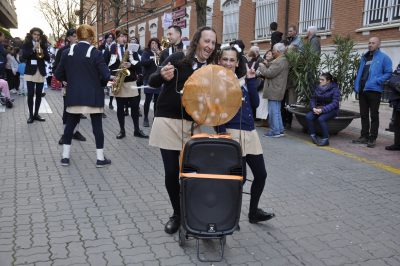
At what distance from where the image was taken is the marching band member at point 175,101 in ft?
12.0

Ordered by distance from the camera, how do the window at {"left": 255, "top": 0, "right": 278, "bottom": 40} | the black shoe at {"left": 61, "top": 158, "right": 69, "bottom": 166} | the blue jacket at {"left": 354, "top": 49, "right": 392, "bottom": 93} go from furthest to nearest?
the window at {"left": 255, "top": 0, "right": 278, "bottom": 40} → the blue jacket at {"left": 354, "top": 49, "right": 392, "bottom": 93} → the black shoe at {"left": 61, "top": 158, "right": 69, "bottom": 166}

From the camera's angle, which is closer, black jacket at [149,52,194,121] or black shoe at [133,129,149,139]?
black jacket at [149,52,194,121]

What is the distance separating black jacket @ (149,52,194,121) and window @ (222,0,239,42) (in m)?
17.4

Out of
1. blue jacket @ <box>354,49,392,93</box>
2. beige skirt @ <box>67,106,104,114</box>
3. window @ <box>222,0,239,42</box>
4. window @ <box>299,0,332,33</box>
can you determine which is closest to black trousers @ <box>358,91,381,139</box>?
blue jacket @ <box>354,49,392,93</box>

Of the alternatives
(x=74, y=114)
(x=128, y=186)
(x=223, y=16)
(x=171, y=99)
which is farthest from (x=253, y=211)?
(x=223, y=16)

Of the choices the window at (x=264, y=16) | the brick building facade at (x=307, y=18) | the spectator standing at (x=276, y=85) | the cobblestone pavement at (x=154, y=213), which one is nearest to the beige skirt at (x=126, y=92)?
the cobblestone pavement at (x=154, y=213)

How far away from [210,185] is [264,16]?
1602 cm

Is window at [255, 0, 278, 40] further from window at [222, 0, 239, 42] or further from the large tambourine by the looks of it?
the large tambourine

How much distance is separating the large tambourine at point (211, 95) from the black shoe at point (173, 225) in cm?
103

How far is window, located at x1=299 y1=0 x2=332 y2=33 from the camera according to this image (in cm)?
1468

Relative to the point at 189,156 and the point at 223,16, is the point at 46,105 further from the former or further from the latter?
the point at 223,16

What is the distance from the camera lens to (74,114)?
20.4 ft

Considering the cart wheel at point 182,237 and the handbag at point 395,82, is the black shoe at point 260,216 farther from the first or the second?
the handbag at point 395,82

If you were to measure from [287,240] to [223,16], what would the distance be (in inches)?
748
